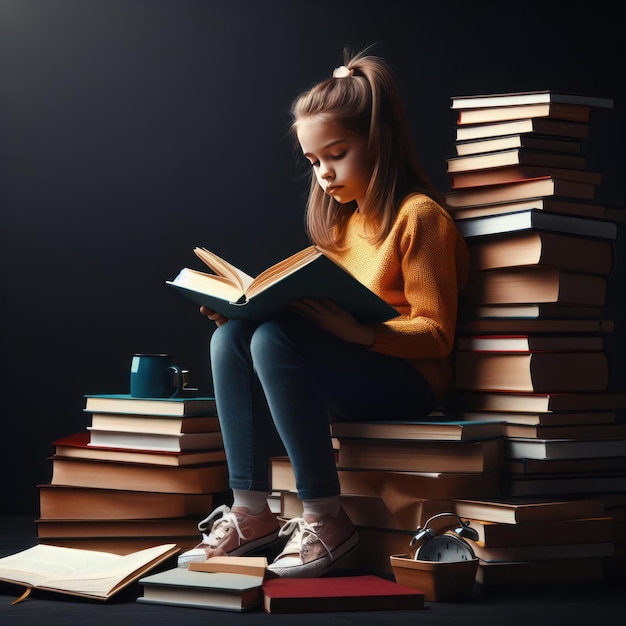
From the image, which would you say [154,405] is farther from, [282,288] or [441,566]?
[441,566]

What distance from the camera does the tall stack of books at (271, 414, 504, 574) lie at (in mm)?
1782

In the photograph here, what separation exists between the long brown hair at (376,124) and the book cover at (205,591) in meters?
0.80

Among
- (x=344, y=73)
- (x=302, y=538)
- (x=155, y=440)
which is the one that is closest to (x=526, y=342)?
(x=302, y=538)

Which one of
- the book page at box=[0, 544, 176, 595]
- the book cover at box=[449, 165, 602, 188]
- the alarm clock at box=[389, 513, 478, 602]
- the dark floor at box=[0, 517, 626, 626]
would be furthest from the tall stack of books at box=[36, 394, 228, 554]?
the book cover at box=[449, 165, 602, 188]

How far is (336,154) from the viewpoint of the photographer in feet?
6.63

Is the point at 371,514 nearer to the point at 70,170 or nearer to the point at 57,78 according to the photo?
the point at 70,170

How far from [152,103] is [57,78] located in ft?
0.91

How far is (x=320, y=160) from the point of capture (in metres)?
2.04

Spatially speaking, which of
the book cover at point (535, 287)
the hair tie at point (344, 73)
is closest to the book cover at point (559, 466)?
the book cover at point (535, 287)

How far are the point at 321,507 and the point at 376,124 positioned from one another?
816mm

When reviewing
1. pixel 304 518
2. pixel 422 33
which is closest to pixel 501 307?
pixel 304 518

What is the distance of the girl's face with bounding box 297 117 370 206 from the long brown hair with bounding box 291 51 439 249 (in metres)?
0.02

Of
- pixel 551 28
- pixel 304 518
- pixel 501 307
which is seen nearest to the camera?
pixel 304 518

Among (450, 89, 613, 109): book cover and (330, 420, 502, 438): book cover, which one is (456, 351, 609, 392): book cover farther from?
(450, 89, 613, 109): book cover
